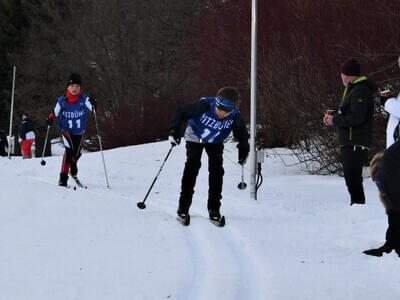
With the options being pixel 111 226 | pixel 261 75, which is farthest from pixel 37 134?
Answer: pixel 111 226

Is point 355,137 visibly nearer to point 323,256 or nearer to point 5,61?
point 323,256

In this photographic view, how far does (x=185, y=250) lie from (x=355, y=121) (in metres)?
2.41

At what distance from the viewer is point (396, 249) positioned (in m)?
4.09

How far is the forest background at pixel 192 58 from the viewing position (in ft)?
31.2

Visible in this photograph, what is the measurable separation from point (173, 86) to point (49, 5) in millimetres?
10231

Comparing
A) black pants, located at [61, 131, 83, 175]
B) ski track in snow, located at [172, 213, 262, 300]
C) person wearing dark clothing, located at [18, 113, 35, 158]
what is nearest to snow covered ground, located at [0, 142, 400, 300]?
ski track in snow, located at [172, 213, 262, 300]

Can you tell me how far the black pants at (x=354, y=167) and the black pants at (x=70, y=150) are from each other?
4632 millimetres

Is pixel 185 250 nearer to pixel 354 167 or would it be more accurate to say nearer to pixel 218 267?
pixel 218 267

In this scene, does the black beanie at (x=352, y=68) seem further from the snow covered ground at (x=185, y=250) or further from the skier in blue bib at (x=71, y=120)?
the skier in blue bib at (x=71, y=120)

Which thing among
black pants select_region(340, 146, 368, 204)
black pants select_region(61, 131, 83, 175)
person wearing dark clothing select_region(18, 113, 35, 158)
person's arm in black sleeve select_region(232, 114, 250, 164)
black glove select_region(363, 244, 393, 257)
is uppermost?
person's arm in black sleeve select_region(232, 114, 250, 164)

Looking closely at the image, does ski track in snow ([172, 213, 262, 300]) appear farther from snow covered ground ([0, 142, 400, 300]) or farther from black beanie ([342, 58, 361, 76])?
black beanie ([342, 58, 361, 76])

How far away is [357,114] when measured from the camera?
562cm

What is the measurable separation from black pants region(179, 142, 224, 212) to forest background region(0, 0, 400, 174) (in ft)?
12.5

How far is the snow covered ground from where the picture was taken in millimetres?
3537
